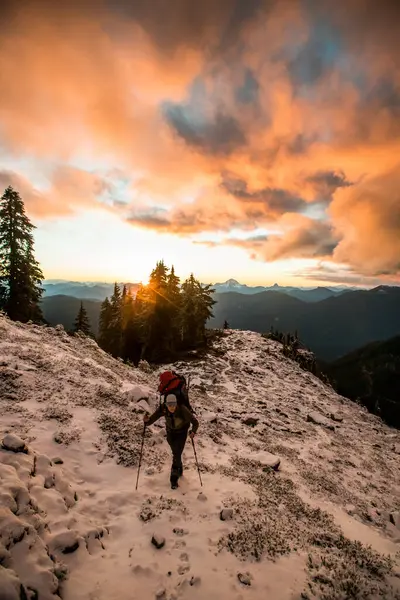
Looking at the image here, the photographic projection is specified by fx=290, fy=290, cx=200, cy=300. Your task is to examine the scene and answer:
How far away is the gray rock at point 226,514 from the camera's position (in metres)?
7.08

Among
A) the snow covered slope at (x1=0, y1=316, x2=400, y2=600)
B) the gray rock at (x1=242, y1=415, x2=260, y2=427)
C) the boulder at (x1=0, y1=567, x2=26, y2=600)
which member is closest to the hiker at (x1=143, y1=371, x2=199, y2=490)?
the snow covered slope at (x1=0, y1=316, x2=400, y2=600)

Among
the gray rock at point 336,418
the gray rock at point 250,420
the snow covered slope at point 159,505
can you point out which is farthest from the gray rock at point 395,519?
the gray rock at point 336,418

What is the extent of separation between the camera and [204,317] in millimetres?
41688

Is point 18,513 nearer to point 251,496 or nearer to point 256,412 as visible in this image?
point 251,496

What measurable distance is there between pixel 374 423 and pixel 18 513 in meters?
31.7

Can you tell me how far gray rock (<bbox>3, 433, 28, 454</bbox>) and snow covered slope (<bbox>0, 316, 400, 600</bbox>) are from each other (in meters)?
0.03

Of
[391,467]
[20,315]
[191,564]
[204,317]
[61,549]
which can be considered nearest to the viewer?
[61,549]

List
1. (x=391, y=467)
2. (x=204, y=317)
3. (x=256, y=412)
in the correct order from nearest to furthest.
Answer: (x=391, y=467) → (x=256, y=412) → (x=204, y=317)

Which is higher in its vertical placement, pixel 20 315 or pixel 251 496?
pixel 20 315

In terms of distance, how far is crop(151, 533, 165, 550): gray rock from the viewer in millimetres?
5945

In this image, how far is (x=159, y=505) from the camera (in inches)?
285

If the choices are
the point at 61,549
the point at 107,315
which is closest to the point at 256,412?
the point at 61,549

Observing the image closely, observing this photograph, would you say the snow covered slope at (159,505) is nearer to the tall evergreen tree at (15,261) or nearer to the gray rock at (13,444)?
the gray rock at (13,444)

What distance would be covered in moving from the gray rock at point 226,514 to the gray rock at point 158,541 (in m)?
1.69
